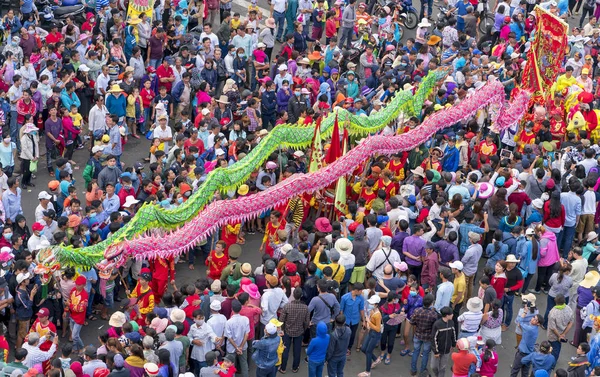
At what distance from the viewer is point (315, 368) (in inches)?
634

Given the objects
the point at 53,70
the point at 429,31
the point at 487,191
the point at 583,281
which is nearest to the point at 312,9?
the point at 429,31

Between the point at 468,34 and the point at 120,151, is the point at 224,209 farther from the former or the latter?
the point at 468,34

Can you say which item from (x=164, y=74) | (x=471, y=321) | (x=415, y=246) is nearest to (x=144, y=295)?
(x=415, y=246)

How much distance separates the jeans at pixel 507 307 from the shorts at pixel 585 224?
2.79m

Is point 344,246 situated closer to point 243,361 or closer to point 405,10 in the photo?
point 243,361

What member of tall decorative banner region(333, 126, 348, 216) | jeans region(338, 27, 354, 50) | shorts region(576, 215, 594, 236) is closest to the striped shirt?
tall decorative banner region(333, 126, 348, 216)

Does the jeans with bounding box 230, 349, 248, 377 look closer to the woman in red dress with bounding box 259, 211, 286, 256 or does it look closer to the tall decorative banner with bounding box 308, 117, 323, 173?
the woman in red dress with bounding box 259, 211, 286, 256

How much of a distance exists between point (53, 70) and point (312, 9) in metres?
7.63

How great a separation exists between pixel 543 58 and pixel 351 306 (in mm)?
9214

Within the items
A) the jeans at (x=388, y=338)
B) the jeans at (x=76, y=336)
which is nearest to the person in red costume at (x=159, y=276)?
the jeans at (x=76, y=336)

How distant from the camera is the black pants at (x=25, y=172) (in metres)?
20.3

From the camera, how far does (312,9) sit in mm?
27078

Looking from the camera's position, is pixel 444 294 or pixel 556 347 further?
pixel 556 347

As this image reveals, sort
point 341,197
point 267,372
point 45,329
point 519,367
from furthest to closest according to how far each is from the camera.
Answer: point 341,197
point 519,367
point 267,372
point 45,329
